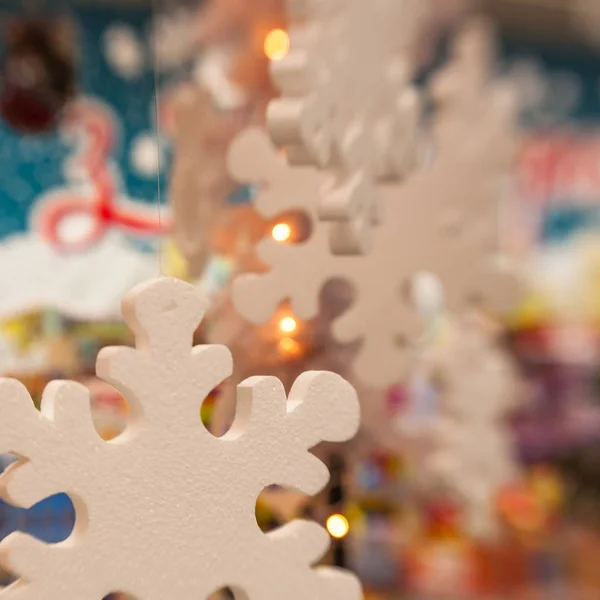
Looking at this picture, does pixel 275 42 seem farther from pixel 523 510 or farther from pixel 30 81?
pixel 523 510

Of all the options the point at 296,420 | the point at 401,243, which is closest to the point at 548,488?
the point at 401,243

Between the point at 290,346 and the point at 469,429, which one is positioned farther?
the point at 469,429

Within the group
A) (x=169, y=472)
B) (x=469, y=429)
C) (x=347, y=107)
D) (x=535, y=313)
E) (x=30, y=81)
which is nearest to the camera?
(x=169, y=472)

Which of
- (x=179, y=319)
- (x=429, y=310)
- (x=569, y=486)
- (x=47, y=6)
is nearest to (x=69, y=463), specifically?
(x=179, y=319)

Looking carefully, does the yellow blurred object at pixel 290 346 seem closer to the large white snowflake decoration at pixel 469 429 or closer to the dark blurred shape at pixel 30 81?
the large white snowflake decoration at pixel 469 429

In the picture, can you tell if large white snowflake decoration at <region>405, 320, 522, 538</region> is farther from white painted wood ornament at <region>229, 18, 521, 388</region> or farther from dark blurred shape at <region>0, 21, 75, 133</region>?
dark blurred shape at <region>0, 21, 75, 133</region>

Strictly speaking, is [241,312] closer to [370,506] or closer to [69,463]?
[69,463]
